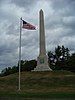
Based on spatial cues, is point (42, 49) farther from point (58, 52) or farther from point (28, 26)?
point (58, 52)

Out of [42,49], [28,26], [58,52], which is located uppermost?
[58,52]

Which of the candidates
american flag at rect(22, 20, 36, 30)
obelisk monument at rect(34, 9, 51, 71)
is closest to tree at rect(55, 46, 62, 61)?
obelisk monument at rect(34, 9, 51, 71)

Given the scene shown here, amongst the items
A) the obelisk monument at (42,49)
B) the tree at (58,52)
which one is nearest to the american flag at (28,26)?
the obelisk monument at (42,49)

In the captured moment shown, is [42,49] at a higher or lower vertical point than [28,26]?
lower

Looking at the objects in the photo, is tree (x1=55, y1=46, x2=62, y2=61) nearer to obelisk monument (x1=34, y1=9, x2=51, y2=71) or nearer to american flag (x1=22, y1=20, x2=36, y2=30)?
obelisk monument (x1=34, y1=9, x2=51, y2=71)

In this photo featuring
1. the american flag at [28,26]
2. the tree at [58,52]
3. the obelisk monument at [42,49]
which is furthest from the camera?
the tree at [58,52]

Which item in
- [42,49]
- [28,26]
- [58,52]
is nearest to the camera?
[28,26]

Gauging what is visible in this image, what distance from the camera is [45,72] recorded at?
57312 mm

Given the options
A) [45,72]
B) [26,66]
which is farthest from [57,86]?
[26,66]

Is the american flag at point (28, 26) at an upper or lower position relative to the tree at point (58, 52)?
lower

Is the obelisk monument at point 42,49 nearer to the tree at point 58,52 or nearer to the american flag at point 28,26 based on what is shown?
the american flag at point 28,26

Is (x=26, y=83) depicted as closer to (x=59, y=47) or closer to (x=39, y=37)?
(x=39, y=37)

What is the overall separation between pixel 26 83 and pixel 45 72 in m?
9.86

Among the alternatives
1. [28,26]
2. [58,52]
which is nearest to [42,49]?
[28,26]
